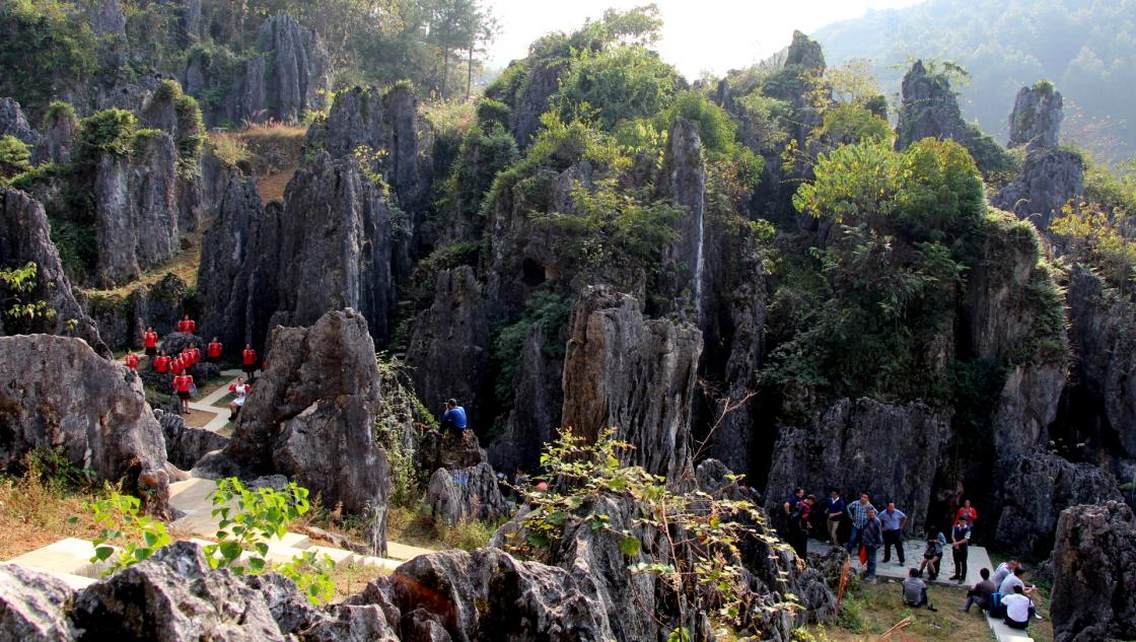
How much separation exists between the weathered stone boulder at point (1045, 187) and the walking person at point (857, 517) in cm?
1806

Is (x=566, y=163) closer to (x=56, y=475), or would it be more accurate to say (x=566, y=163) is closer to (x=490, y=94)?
(x=490, y=94)

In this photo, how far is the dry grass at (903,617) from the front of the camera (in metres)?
12.1

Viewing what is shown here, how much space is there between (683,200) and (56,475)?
54.1 feet

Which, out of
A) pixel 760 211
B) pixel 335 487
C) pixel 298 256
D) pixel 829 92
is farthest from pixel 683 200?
pixel 829 92

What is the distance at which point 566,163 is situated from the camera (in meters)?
26.0

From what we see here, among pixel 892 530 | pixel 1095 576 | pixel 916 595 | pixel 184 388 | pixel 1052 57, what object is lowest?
pixel 916 595

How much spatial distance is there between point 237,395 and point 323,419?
9083mm

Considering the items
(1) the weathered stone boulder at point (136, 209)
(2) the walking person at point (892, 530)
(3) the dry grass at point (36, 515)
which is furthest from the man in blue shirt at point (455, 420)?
(1) the weathered stone boulder at point (136, 209)

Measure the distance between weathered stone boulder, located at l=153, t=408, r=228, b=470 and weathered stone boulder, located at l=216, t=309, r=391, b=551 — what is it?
7.75ft

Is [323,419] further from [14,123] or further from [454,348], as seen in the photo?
[14,123]

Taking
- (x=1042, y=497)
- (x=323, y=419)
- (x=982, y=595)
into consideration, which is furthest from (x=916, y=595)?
(x=323, y=419)

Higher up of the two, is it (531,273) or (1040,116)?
(1040,116)

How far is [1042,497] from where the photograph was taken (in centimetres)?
1752

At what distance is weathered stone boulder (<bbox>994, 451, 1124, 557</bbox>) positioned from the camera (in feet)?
56.7
